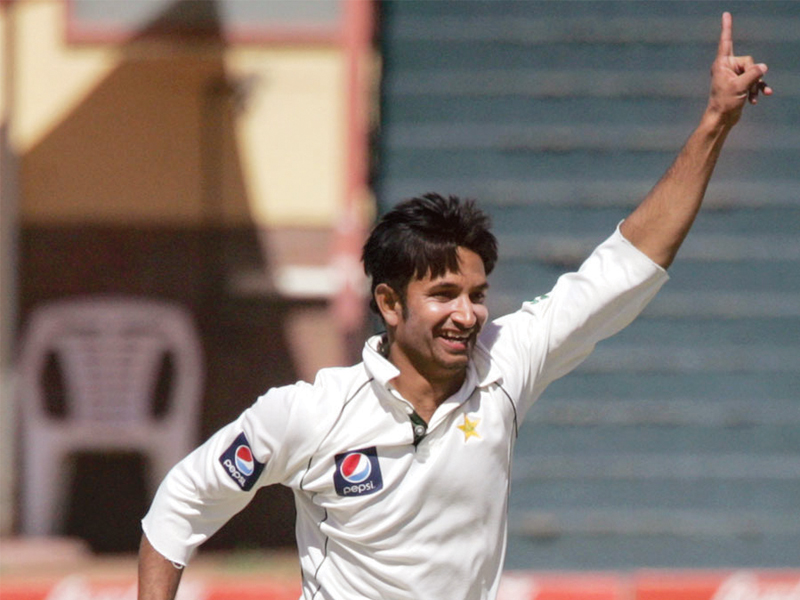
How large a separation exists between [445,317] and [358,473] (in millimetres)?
345

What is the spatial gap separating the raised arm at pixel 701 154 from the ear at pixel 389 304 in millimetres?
515

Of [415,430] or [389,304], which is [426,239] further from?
[415,430]

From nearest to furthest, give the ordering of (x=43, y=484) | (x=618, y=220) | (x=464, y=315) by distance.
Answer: (x=464, y=315) → (x=618, y=220) → (x=43, y=484)

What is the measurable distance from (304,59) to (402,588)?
4.69m

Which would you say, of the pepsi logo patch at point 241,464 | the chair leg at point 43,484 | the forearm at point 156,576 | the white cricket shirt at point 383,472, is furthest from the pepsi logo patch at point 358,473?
the chair leg at point 43,484

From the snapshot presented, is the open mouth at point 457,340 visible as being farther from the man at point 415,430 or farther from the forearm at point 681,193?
the forearm at point 681,193

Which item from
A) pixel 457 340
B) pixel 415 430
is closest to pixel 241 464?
pixel 415 430

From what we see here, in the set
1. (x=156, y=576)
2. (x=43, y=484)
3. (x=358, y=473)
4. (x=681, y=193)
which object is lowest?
(x=43, y=484)

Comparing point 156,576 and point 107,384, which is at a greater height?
point 156,576

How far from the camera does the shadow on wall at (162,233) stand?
23.5 feet

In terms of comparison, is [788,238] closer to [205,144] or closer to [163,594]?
[205,144]

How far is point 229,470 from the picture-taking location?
2938mm

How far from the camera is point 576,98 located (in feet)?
22.3

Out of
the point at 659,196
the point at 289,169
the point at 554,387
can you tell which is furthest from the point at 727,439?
the point at 659,196
